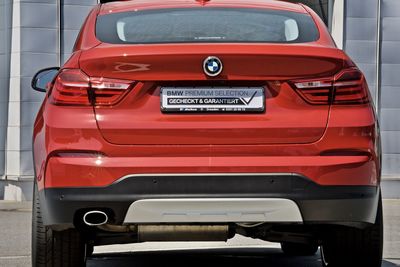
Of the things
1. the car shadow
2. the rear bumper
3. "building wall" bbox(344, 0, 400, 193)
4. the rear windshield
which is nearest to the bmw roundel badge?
the rear windshield

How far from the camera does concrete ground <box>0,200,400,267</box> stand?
748cm

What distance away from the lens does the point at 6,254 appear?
7926 mm

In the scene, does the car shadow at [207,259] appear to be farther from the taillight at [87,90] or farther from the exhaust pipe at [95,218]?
the taillight at [87,90]

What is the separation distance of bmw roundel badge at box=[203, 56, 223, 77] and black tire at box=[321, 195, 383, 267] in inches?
47.0

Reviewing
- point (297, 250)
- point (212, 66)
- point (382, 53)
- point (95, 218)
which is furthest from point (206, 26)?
point (382, 53)

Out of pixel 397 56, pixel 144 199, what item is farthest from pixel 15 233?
pixel 397 56

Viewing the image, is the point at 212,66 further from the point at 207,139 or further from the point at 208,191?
the point at 208,191

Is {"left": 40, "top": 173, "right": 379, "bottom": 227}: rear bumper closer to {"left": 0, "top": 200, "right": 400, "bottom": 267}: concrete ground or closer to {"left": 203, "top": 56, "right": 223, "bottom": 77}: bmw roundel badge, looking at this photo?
{"left": 203, "top": 56, "right": 223, "bottom": 77}: bmw roundel badge

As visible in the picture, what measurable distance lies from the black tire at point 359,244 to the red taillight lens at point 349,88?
758mm

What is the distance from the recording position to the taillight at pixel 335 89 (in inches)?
202

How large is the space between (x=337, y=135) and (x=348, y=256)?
1.00m

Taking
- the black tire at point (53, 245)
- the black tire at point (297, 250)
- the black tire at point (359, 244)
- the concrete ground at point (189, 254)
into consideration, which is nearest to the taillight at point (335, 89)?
the black tire at point (359, 244)

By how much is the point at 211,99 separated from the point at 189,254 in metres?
3.15

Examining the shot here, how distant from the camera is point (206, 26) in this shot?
5.64m
